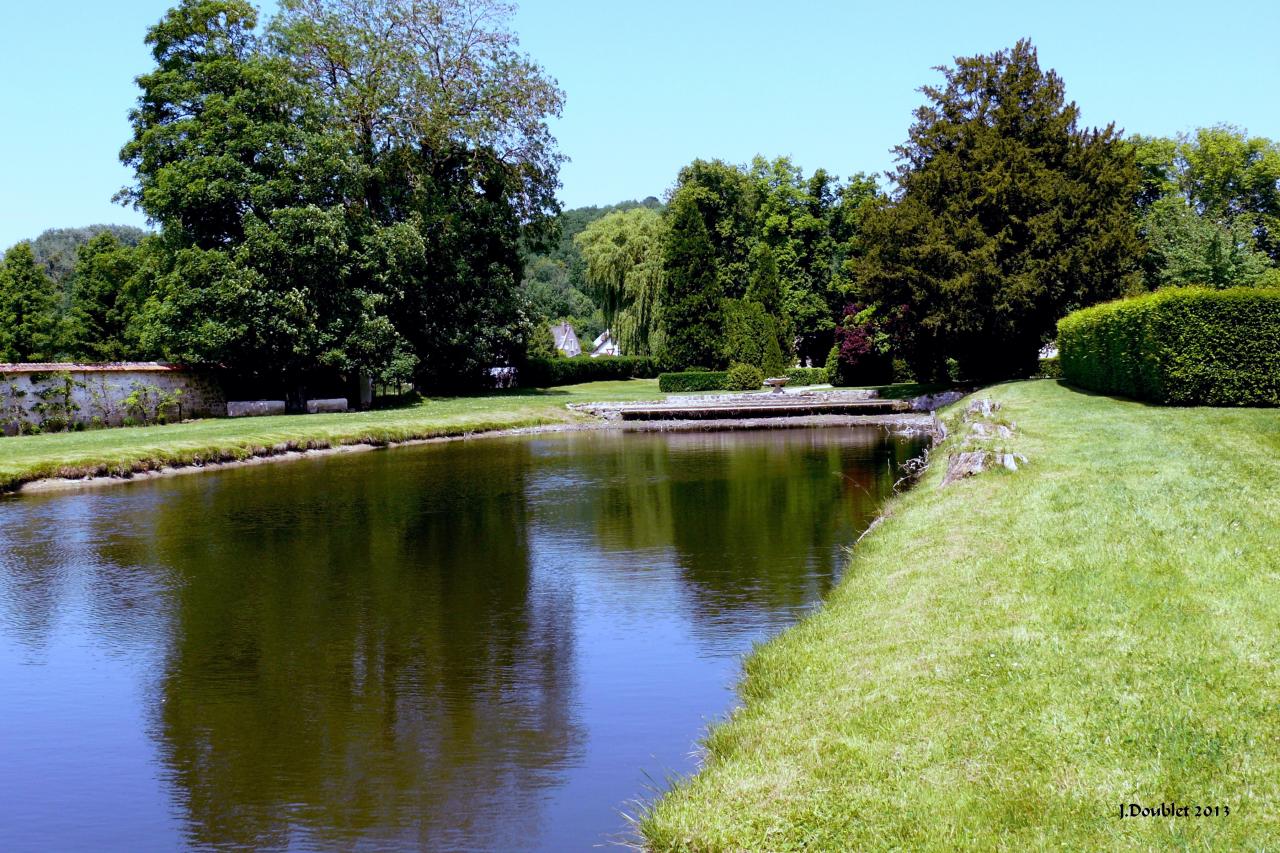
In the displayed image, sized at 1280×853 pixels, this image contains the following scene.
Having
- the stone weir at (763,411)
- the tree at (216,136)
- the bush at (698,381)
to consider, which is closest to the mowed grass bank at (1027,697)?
the stone weir at (763,411)

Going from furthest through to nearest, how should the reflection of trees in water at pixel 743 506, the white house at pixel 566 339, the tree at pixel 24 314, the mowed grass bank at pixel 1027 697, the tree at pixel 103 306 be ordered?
the white house at pixel 566 339 → the tree at pixel 103 306 → the tree at pixel 24 314 → the reflection of trees in water at pixel 743 506 → the mowed grass bank at pixel 1027 697

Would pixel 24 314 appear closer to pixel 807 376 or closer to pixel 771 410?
pixel 771 410

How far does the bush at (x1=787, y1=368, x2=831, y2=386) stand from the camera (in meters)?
50.9

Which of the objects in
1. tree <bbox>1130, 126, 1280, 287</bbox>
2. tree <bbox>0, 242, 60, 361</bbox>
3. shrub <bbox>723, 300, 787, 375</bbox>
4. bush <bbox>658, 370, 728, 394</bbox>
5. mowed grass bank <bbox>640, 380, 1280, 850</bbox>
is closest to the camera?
mowed grass bank <bbox>640, 380, 1280, 850</bbox>

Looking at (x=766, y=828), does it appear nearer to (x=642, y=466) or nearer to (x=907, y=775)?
(x=907, y=775)

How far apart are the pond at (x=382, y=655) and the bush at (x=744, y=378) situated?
92.9 feet

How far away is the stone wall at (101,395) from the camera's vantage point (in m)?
30.3

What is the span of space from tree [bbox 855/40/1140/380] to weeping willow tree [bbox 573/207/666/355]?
2594cm

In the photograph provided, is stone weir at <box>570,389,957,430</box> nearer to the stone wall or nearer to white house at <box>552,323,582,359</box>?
the stone wall

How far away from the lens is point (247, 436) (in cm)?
2747

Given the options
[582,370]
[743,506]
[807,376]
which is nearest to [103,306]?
[582,370]

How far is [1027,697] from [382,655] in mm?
5358

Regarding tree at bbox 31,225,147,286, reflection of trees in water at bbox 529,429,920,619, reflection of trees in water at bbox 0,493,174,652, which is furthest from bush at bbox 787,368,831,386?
tree at bbox 31,225,147,286

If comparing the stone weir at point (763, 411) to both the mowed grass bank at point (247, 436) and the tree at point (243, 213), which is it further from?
the tree at point (243, 213)
